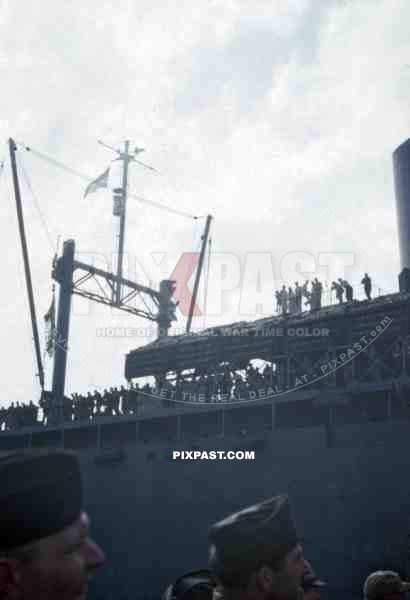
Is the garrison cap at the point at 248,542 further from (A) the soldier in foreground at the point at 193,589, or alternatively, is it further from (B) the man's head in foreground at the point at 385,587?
(B) the man's head in foreground at the point at 385,587

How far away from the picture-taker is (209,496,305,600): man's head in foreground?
2.45m

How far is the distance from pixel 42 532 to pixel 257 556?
1.22m

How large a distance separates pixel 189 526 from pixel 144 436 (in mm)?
4028

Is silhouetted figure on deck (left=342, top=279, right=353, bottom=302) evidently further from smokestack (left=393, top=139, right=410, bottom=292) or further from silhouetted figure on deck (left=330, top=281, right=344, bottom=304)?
smokestack (left=393, top=139, right=410, bottom=292)

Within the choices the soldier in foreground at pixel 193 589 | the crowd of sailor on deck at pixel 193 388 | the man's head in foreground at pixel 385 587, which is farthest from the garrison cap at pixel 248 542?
the crowd of sailor on deck at pixel 193 388

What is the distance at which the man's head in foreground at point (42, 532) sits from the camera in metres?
1.41

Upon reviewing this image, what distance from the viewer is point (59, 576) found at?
56.3 inches

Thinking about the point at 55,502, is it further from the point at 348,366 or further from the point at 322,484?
the point at 348,366

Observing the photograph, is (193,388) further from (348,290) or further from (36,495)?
(36,495)

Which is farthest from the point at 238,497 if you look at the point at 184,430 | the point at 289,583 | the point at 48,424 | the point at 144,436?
the point at 289,583

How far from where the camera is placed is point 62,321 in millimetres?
26484

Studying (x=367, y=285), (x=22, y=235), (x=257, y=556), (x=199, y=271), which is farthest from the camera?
(x=199, y=271)

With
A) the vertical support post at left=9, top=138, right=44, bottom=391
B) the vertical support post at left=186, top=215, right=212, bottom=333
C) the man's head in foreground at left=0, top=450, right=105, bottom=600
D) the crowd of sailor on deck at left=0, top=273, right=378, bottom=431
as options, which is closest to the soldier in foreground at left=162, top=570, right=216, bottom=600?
the man's head in foreground at left=0, top=450, right=105, bottom=600

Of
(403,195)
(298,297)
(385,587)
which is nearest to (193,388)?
(298,297)
